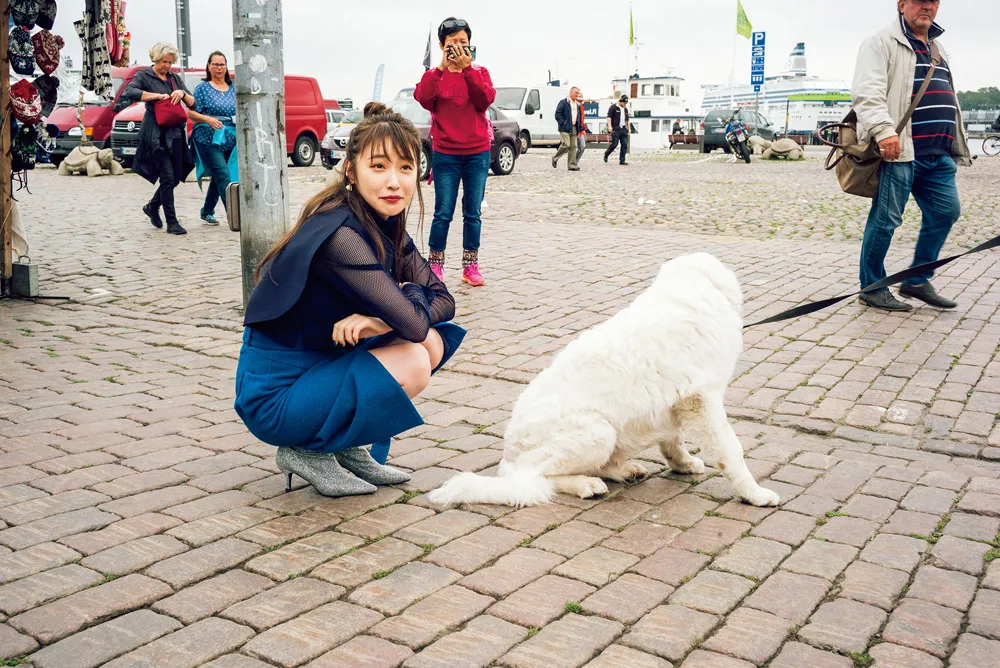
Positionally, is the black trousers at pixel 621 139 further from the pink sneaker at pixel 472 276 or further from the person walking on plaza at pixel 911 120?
the person walking on plaza at pixel 911 120

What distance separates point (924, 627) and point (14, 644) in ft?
8.19

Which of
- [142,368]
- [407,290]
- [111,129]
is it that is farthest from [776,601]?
[111,129]

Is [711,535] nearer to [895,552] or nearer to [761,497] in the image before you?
[761,497]

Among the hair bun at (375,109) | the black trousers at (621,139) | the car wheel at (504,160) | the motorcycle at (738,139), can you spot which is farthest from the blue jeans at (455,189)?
the motorcycle at (738,139)

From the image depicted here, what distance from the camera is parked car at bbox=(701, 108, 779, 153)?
34812 millimetres

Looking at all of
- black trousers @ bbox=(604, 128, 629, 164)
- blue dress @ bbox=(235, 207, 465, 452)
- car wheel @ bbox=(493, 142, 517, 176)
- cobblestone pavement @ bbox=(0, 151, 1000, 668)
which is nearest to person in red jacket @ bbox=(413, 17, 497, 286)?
cobblestone pavement @ bbox=(0, 151, 1000, 668)

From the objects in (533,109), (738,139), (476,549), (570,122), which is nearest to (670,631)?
(476,549)

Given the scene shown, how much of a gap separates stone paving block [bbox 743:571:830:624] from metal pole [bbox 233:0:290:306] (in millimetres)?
4595

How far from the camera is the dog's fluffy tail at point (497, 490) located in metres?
3.41

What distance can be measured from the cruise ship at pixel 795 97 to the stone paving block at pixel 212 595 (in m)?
51.5

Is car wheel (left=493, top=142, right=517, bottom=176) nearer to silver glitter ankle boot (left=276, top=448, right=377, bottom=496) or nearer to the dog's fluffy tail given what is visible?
silver glitter ankle boot (left=276, top=448, right=377, bottom=496)

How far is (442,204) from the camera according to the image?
7680 mm

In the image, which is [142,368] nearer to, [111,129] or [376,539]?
[376,539]

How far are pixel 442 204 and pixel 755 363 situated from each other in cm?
321
